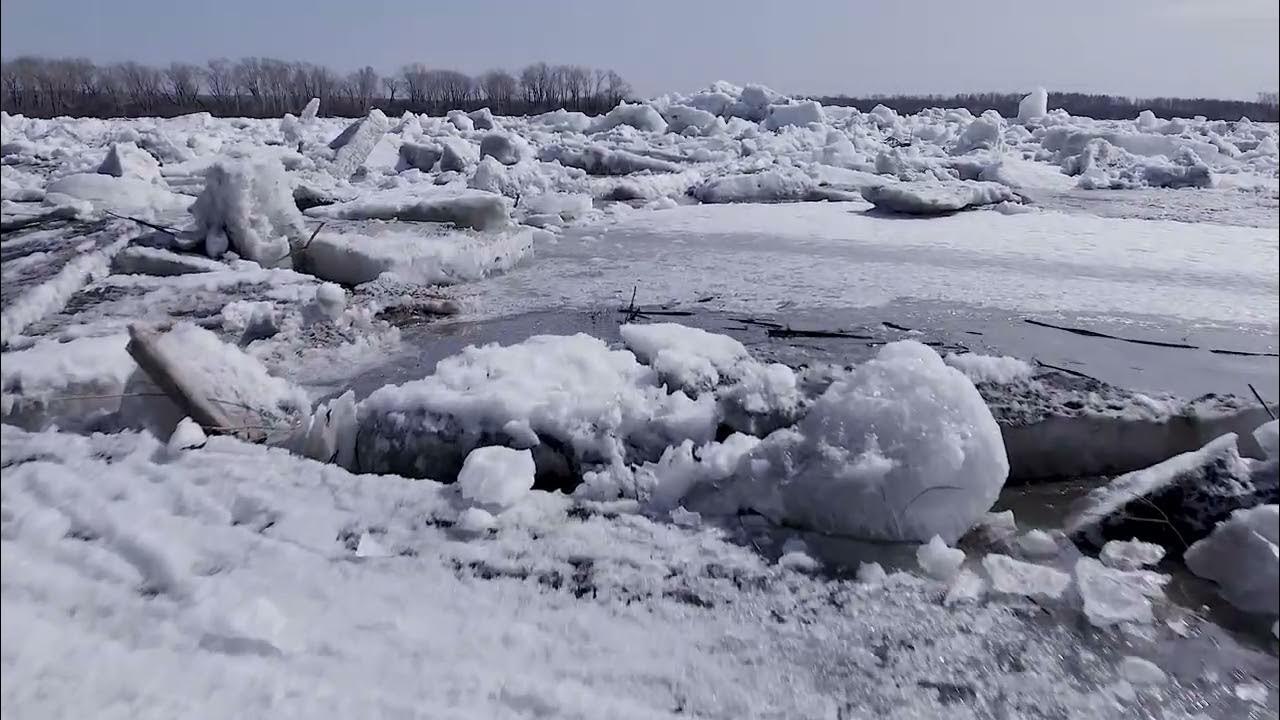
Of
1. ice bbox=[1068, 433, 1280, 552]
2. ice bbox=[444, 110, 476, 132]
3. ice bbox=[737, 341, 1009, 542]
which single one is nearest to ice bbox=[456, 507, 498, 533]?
ice bbox=[737, 341, 1009, 542]

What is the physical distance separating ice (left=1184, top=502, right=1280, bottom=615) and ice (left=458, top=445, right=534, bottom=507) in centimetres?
132

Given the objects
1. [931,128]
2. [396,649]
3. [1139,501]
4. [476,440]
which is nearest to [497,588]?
[396,649]

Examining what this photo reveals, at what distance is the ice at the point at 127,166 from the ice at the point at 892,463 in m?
6.04

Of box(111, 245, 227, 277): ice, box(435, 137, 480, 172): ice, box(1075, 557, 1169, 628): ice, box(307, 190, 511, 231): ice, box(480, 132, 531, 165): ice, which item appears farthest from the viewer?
box(480, 132, 531, 165): ice

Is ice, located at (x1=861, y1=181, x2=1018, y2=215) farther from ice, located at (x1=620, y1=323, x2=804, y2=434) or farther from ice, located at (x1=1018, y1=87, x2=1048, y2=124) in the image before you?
ice, located at (x1=1018, y1=87, x2=1048, y2=124)

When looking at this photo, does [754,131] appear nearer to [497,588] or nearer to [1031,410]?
[1031,410]

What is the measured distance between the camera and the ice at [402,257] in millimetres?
3762

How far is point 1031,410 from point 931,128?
36.3ft

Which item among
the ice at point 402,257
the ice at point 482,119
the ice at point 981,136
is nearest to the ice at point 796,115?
the ice at point 981,136

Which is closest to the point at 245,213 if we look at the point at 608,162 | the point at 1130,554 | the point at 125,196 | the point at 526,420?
the point at 125,196

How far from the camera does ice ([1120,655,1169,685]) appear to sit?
4.26ft

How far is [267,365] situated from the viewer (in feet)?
8.57

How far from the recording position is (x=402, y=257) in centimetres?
379

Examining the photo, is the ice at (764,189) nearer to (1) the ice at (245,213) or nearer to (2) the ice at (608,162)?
(2) the ice at (608,162)
